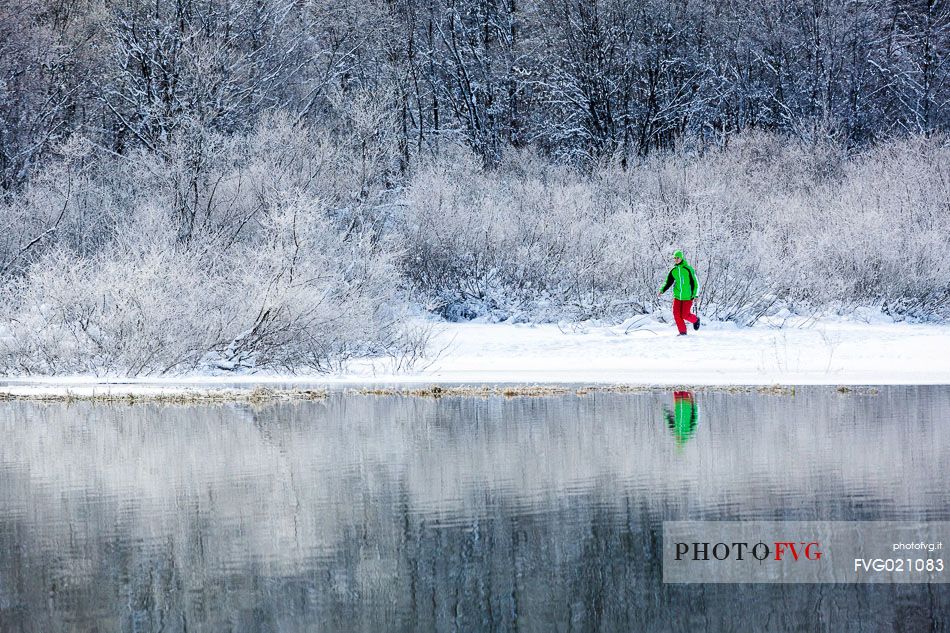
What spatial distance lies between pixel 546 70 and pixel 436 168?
10.6 metres

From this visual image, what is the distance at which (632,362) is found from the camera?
25156mm

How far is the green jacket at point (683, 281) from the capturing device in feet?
82.8

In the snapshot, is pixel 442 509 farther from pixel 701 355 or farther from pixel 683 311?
pixel 683 311

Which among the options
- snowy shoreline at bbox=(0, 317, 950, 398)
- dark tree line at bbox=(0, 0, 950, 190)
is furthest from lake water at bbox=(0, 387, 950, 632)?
dark tree line at bbox=(0, 0, 950, 190)

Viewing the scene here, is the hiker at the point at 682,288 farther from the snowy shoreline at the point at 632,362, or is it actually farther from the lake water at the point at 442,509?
the lake water at the point at 442,509

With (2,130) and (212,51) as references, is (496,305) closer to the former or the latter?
(212,51)

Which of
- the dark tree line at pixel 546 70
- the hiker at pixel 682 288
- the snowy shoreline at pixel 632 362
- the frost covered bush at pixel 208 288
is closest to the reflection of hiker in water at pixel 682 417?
the snowy shoreline at pixel 632 362

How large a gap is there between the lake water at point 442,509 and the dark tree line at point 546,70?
2797cm

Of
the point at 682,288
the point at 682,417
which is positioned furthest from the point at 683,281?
the point at 682,417

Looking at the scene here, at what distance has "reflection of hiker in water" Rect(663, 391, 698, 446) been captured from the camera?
1388 centimetres

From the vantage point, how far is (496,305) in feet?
112

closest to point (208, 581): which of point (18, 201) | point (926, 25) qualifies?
point (18, 201)

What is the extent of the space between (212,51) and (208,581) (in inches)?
1286

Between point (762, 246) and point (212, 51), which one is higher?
point (212, 51)
